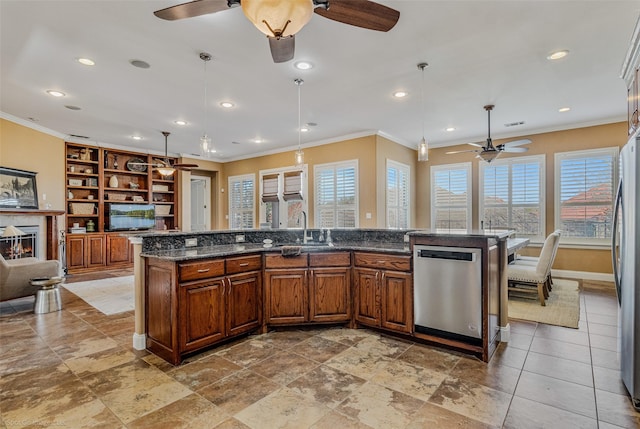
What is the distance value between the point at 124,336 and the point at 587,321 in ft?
16.9

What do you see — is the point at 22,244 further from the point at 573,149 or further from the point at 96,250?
the point at 573,149

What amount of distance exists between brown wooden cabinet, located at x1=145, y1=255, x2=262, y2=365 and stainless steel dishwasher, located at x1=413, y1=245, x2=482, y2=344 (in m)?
1.69

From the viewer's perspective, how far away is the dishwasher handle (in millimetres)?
2754

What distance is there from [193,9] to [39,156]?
19.8 feet

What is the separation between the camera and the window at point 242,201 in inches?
345

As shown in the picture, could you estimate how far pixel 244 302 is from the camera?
10.5 ft

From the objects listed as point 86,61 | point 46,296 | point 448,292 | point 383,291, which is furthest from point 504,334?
point 46,296

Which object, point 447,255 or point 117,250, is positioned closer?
point 447,255

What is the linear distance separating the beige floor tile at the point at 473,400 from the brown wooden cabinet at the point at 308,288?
4.47ft

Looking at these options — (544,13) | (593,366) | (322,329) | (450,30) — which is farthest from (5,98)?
(593,366)

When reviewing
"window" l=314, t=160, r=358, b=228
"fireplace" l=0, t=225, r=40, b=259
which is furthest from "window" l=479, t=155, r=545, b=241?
"fireplace" l=0, t=225, r=40, b=259

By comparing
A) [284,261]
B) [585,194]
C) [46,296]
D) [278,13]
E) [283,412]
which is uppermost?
[278,13]

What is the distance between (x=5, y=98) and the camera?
4.40 meters

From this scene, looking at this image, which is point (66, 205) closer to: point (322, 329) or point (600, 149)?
point (322, 329)
